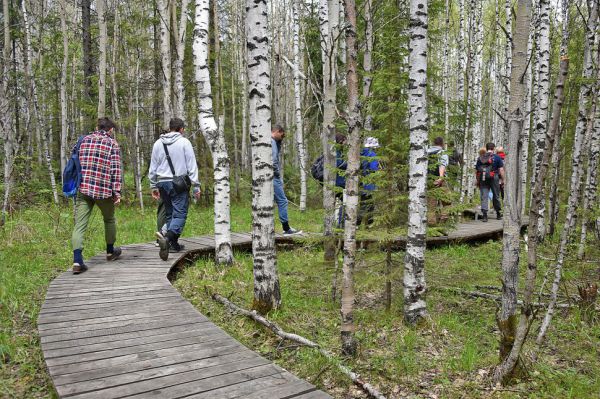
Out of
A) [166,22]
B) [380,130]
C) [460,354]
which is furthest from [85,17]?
[460,354]

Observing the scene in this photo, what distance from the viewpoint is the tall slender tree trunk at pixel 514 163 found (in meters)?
3.42

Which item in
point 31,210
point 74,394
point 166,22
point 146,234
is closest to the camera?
point 74,394

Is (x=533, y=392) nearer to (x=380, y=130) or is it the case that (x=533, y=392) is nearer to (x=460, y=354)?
(x=460, y=354)

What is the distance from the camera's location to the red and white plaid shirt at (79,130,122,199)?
5984 millimetres

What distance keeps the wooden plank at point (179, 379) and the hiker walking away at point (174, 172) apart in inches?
152

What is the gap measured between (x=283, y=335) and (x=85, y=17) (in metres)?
15.7

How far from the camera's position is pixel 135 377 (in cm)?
313

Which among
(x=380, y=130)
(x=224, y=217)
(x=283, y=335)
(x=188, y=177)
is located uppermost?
(x=380, y=130)

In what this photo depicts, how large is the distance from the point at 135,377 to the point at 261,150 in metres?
2.68

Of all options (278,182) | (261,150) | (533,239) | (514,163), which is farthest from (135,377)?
(278,182)

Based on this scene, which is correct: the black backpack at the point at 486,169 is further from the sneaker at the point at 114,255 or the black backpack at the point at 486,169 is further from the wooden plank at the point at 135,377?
the wooden plank at the point at 135,377

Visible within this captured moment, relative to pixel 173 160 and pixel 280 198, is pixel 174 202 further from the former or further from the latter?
pixel 280 198

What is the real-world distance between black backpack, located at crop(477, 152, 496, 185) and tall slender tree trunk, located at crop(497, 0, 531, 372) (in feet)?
29.7

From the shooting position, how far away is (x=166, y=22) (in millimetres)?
10938
